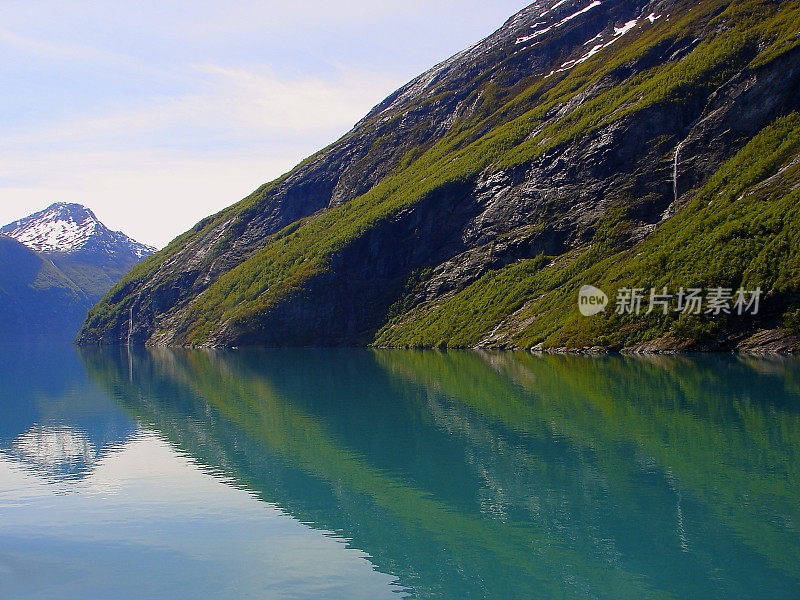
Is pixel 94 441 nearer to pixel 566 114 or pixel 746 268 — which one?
pixel 746 268

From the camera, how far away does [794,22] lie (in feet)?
471

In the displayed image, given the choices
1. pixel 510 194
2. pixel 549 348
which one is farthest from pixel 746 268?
pixel 510 194

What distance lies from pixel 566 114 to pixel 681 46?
32371 millimetres

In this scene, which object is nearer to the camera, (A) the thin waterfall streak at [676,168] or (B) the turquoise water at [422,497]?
(B) the turquoise water at [422,497]

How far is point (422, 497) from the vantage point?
3058cm
